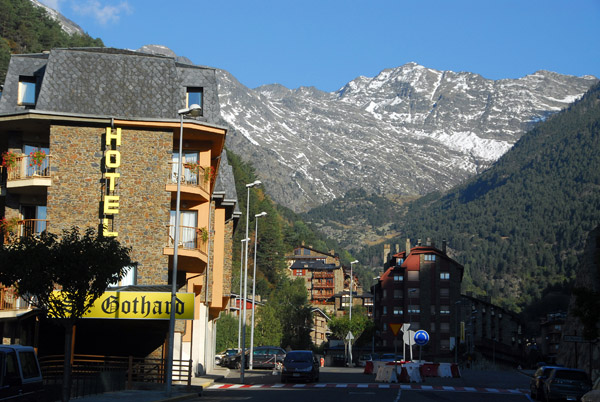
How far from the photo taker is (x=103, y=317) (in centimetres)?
3409

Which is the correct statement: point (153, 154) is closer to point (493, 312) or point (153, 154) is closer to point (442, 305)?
point (442, 305)

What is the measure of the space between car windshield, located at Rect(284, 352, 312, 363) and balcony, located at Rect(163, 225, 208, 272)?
6448mm

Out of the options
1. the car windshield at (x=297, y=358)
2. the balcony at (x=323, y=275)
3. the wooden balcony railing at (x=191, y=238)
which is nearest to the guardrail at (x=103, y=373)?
the car windshield at (x=297, y=358)

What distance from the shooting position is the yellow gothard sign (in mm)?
34156

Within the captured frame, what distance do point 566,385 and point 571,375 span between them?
0.69m

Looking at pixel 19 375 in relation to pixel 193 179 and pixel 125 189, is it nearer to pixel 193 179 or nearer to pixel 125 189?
pixel 125 189

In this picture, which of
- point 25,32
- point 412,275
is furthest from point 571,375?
point 25,32

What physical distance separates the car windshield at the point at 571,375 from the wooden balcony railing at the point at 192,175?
1866 cm

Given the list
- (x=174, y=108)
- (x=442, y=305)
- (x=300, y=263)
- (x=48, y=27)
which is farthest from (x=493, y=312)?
(x=174, y=108)

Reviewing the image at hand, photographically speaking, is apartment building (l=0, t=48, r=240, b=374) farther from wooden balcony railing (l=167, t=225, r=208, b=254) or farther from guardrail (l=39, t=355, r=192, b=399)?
guardrail (l=39, t=355, r=192, b=399)

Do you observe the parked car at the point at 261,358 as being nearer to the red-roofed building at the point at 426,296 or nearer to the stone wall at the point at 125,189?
the stone wall at the point at 125,189

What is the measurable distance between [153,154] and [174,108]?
2635 millimetres

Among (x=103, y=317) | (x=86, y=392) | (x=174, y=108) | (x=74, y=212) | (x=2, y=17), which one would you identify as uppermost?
(x=2, y=17)

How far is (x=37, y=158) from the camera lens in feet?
A: 122
